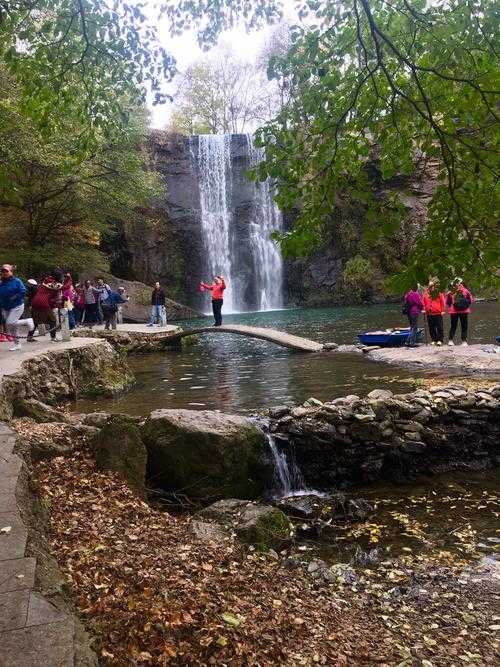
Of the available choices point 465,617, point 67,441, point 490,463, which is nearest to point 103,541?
point 67,441

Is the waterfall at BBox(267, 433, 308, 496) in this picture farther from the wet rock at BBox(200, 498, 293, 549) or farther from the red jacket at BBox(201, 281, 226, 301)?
the red jacket at BBox(201, 281, 226, 301)

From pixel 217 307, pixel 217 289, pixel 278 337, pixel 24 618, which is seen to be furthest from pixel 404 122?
pixel 217 307

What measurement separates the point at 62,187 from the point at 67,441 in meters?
18.2

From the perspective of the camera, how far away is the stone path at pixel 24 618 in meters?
1.93

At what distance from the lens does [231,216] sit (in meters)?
38.1

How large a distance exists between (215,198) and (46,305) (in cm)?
2780

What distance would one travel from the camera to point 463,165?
3.46 m

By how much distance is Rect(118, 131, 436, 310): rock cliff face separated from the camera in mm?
37531

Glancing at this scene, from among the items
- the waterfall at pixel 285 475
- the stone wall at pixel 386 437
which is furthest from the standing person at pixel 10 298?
the waterfall at pixel 285 475

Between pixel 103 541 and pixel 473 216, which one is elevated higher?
pixel 473 216

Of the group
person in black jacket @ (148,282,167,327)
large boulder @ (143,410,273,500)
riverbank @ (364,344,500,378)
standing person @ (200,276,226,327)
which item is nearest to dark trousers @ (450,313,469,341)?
riverbank @ (364,344,500,378)

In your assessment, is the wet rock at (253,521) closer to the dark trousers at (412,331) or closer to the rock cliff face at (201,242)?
the dark trousers at (412,331)

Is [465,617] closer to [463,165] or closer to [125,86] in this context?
[463,165]

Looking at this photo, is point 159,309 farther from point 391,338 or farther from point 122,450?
point 122,450
